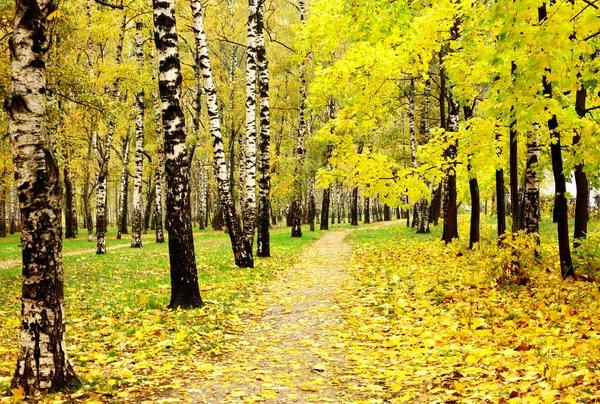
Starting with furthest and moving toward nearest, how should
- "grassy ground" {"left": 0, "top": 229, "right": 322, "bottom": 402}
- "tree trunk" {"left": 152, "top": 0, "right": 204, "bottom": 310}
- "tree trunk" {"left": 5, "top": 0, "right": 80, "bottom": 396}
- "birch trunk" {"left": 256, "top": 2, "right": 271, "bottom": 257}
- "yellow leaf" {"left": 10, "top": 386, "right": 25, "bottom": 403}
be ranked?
"birch trunk" {"left": 256, "top": 2, "right": 271, "bottom": 257}
"tree trunk" {"left": 152, "top": 0, "right": 204, "bottom": 310}
"grassy ground" {"left": 0, "top": 229, "right": 322, "bottom": 402}
"tree trunk" {"left": 5, "top": 0, "right": 80, "bottom": 396}
"yellow leaf" {"left": 10, "top": 386, "right": 25, "bottom": 403}

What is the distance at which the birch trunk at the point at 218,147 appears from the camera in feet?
41.2

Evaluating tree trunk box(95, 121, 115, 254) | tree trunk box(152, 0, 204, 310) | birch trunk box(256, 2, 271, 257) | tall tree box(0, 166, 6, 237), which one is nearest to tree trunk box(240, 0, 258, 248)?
birch trunk box(256, 2, 271, 257)

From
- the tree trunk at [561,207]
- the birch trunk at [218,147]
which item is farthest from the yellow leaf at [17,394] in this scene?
the birch trunk at [218,147]

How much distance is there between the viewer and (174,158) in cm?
862

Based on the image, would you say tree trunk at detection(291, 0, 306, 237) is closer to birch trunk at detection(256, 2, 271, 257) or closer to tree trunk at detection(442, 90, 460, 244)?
birch trunk at detection(256, 2, 271, 257)

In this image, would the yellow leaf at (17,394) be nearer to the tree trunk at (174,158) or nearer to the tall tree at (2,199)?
the tree trunk at (174,158)

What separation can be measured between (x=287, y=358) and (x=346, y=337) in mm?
1342

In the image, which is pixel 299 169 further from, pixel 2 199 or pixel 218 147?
pixel 2 199

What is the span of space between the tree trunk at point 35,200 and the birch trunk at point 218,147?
8.11 metres

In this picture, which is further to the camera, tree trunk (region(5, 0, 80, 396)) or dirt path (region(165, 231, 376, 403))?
dirt path (region(165, 231, 376, 403))

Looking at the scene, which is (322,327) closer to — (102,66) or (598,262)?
(598,262)

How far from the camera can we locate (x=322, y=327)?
26.7 feet

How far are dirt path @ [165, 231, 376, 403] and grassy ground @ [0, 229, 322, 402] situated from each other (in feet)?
1.40

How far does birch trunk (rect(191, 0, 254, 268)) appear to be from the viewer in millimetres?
12555
